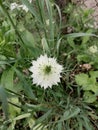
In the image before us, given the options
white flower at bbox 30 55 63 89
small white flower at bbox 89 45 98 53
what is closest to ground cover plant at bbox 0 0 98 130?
small white flower at bbox 89 45 98 53

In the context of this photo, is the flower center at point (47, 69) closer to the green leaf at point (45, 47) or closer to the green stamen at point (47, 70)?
the green stamen at point (47, 70)

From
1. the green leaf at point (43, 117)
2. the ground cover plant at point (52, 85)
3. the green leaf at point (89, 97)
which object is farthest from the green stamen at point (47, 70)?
the green leaf at point (89, 97)

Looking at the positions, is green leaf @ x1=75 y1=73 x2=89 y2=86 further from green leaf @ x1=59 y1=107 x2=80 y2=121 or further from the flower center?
the flower center

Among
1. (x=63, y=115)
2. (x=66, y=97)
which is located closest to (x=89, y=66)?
(x=66, y=97)

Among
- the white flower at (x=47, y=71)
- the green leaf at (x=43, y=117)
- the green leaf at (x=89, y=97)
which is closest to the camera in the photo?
the white flower at (x=47, y=71)

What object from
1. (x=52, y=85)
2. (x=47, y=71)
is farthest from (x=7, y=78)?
(x=47, y=71)

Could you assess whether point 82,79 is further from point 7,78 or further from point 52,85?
point 7,78

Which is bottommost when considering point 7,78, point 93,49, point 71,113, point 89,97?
point 71,113

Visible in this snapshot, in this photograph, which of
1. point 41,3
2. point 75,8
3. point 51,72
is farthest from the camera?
point 75,8

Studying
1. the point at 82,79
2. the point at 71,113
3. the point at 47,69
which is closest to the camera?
the point at 47,69

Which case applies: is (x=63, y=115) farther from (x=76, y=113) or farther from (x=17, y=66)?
(x=17, y=66)

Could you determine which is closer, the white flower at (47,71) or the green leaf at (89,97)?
the white flower at (47,71)
